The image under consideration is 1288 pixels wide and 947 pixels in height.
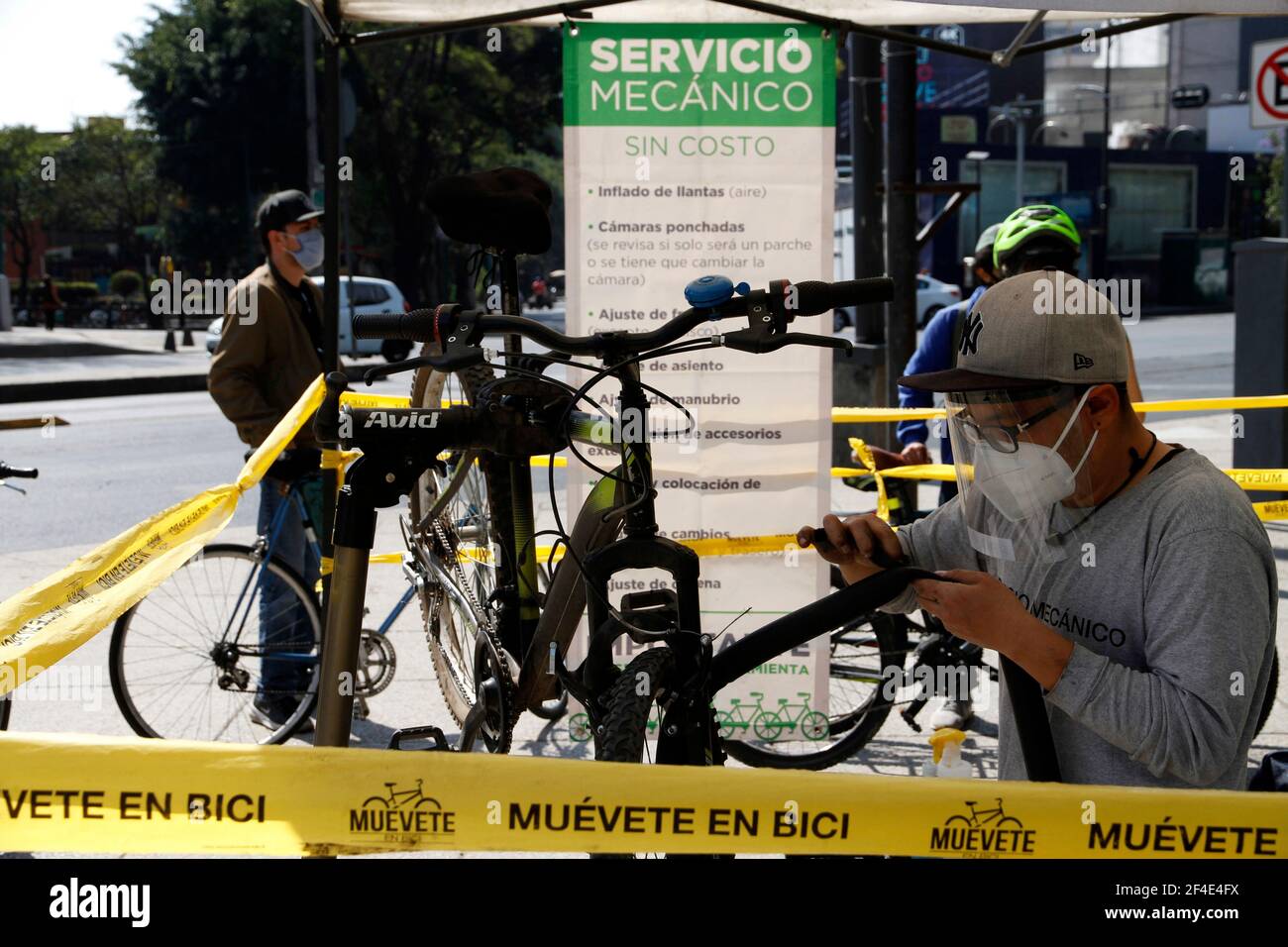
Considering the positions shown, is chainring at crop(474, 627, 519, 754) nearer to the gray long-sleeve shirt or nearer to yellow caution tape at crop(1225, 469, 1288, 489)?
the gray long-sleeve shirt

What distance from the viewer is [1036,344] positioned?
1992mm

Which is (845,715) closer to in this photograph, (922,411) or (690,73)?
(922,411)

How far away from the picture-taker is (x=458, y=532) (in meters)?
4.44

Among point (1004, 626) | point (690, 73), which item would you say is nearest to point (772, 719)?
point (690, 73)

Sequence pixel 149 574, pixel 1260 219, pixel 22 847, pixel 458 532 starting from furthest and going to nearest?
pixel 1260 219, pixel 458 532, pixel 149 574, pixel 22 847

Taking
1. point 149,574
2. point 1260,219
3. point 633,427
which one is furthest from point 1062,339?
point 1260,219

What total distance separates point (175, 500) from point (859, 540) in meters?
8.84

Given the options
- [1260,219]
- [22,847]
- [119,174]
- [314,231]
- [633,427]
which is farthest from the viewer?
[1260,219]

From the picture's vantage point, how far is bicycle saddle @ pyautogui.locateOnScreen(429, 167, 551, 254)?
3.53m

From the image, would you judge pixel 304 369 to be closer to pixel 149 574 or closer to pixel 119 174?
pixel 149 574

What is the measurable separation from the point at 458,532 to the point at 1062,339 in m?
2.74

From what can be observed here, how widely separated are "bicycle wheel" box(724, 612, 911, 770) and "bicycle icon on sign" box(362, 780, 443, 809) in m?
2.66

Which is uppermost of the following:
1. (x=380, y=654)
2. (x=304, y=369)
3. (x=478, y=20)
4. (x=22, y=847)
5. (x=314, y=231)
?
(x=478, y=20)

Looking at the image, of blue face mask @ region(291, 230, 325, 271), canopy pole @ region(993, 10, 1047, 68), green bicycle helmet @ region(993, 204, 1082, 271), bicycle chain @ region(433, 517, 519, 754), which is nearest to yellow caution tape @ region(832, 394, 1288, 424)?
green bicycle helmet @ region(993, 204, 1082, 271)
